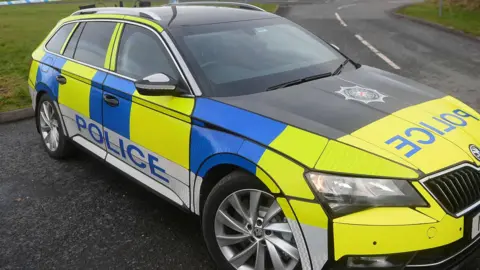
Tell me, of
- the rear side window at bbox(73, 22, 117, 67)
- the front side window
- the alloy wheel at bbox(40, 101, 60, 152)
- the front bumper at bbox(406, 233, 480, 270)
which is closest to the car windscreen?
the front side window

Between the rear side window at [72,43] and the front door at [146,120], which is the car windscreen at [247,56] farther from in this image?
the rear side window at [72,43]

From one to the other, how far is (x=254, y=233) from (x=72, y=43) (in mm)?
2965

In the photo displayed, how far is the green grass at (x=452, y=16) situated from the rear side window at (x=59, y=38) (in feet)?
38.8

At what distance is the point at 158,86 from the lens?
3176 mm

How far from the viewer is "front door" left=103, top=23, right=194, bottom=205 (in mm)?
3254

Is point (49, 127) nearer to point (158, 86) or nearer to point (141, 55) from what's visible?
point (141, 55)

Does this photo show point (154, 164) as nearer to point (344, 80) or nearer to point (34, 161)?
point (344, 80)

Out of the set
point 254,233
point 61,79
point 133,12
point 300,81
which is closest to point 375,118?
point 300,81

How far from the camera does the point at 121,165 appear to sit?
397 cm

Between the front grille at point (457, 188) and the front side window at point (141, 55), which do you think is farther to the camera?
the front side window at point (141, 55)

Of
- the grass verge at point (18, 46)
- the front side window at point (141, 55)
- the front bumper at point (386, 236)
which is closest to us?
the front bumper at point (386, 236)

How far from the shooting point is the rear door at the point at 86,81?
4.10 metres

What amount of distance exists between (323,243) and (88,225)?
218cm

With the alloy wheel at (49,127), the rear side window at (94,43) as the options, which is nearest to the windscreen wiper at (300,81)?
the rear side window at (94,43)
